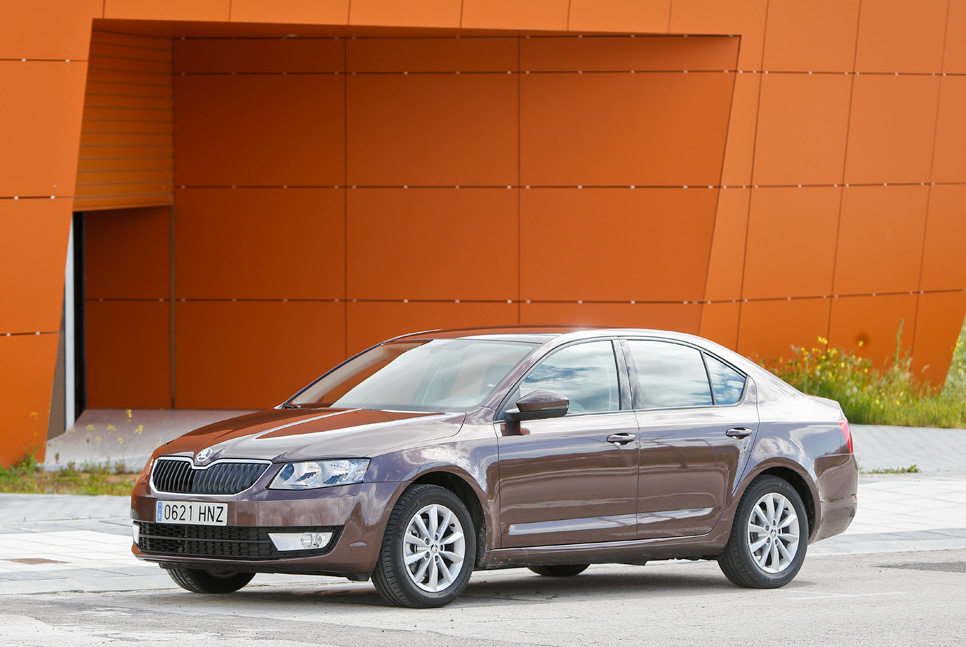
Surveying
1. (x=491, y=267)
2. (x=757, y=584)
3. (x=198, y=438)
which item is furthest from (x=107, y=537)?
(x=491, y=267)

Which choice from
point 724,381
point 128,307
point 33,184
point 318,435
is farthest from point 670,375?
point 128,307

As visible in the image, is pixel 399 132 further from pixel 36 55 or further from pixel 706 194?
pixel 36 55

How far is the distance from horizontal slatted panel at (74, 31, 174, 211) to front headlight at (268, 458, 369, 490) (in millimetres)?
10151

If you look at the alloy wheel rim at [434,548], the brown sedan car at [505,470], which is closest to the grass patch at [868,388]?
the brown sedan car at [505,470]

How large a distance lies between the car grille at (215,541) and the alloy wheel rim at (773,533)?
2.83m

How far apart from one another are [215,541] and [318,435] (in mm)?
729

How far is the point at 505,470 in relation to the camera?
7.88 meters

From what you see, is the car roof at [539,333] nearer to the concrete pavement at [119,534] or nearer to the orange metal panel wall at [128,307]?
the concrete pavement at [119,534]

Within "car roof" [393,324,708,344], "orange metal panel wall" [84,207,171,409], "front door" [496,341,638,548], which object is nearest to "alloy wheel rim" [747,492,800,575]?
"front door" [496,341,638,548]

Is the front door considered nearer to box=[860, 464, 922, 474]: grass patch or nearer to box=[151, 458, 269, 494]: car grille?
box=[151, 458, 269, 494]: car grille

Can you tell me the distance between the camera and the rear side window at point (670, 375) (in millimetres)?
8719

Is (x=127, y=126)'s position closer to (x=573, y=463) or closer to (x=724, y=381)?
(x=724, y=381)

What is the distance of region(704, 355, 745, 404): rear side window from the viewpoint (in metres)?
8.99

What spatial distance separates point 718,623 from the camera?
24.7 feet
